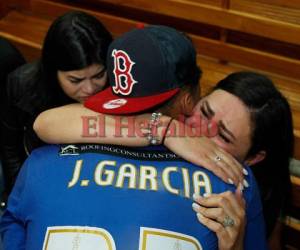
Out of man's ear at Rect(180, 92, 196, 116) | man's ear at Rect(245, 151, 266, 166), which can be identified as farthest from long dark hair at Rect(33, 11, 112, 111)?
man's ear at Rect(245, 151, 266, 166)

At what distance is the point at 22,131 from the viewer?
1.89m

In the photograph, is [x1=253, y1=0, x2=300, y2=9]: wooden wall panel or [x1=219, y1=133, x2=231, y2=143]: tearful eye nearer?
[x1=219, y1=133, x2=231, y2=143]: tearful eye

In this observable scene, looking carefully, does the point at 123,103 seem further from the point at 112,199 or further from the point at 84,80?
the point at 84,80

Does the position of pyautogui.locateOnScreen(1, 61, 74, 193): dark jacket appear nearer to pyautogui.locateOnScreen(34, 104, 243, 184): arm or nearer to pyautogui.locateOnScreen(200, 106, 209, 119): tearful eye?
pyautogui.locateOnScreen(34, 104, 243, 184): arm

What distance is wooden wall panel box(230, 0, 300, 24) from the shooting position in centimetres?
193

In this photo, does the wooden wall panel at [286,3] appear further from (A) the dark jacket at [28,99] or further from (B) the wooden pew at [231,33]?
(A) the dark jacket at [28,99]

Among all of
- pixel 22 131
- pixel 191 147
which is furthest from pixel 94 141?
pixel 22 131

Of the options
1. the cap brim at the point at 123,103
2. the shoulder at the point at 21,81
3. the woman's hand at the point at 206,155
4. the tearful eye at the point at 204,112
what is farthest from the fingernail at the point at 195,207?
the shoulder at the point at 21,81

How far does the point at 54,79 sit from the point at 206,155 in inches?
31.1

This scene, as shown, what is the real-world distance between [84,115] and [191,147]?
0.33 meters

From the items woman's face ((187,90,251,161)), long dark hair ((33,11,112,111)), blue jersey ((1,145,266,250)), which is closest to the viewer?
blue jersey ((1,145,266,250))

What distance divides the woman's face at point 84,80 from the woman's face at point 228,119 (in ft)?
1.35

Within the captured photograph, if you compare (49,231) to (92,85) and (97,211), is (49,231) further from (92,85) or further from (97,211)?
(92,85)

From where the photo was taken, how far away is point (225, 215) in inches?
43.4
